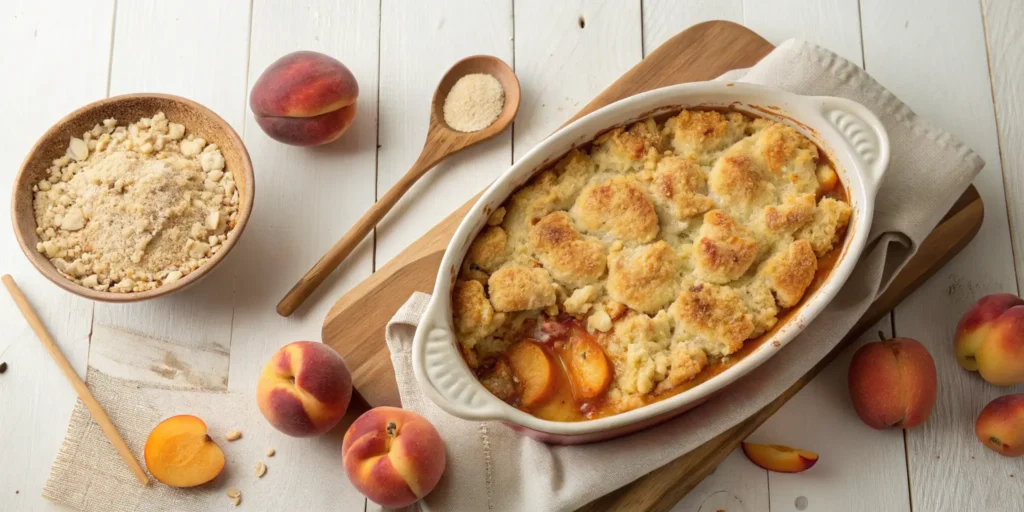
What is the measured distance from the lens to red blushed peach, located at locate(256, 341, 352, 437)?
170cm

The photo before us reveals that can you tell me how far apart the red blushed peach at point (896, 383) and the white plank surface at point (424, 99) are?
0.95 metres

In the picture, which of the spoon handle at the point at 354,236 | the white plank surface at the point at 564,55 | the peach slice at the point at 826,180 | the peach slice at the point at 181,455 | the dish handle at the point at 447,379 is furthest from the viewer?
the white plank surface at the point at 564,55

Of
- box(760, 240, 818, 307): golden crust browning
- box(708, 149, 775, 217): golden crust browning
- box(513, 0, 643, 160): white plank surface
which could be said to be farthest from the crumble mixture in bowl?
box(760, 240, 818, 307): golden crust browning

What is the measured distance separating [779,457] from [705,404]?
0.88ft

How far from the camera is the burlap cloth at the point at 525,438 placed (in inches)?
66.7

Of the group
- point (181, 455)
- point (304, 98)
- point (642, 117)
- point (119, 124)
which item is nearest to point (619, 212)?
point (642, 117)

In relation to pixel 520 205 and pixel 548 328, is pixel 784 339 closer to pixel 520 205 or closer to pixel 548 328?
pixel 548 328

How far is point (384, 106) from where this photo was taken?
2.11 meters

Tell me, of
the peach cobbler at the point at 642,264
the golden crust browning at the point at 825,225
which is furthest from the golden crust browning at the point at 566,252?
the golden crust browning at the point at 825,225

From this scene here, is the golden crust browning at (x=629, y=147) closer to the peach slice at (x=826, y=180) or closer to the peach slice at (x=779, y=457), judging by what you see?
the peach slice at (x=826, y=180)

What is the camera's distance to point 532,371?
1.58 metres

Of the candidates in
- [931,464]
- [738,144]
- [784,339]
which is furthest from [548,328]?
[931,464]

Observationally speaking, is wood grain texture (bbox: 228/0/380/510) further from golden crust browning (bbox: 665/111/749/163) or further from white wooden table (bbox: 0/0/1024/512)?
golden crust browning (bbox: 665/111/749/163)

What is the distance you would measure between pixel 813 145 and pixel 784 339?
423mm
